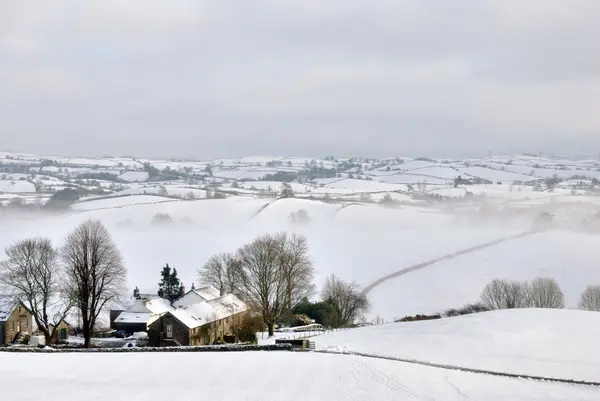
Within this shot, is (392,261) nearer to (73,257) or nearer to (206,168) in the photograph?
(73,257)

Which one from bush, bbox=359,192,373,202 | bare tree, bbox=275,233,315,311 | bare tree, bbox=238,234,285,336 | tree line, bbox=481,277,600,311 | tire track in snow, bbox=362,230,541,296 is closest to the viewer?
bare tree, bbox=238,234,285,336

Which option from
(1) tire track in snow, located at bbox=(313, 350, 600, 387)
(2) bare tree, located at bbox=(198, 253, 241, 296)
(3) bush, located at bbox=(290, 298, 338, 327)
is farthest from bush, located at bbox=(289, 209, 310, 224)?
(1) tire track in snow, located at bbox=(313, 350, 600, 387)

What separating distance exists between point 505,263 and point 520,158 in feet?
459

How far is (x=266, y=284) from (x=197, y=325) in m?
5.15

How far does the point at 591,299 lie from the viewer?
150 feet

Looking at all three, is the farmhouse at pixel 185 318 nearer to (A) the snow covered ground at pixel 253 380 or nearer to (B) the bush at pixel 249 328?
(B) the bush at pixel 249 328

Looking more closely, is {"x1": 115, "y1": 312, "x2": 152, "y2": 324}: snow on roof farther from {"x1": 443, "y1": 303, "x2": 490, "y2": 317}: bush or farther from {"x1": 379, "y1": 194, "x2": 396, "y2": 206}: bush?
{"x1": 379, "y1": 194, "x2": 396, "y2": 206}: bush

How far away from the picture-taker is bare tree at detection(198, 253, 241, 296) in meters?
49.4

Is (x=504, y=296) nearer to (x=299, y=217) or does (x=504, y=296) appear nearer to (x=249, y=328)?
(x=249, y=328)

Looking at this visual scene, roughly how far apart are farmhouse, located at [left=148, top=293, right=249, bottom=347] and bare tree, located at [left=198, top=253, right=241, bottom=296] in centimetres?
655

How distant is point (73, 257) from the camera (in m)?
32.2

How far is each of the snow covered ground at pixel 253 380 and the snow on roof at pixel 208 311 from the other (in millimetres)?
12969

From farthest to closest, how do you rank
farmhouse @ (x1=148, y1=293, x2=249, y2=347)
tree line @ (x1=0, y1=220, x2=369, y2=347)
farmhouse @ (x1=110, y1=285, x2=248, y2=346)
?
farmhouse @ (x1=110, y1=285, x2=248, y2=346)
farmhouse @ (x1=148, y1=293, x2=249, y2=347)
tree line @ (x1=0, y1=220, x2=369, y2=347)

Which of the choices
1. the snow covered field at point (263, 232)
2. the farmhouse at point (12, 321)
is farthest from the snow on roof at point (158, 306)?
the snow covered field at point (263, 232)
